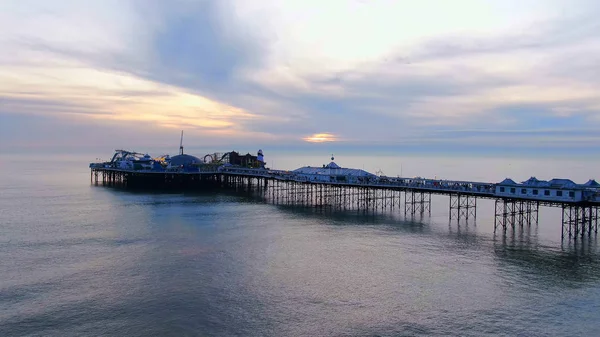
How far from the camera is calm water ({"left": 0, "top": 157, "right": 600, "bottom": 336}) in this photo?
2795 cm

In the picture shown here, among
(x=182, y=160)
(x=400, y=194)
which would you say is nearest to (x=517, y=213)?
(x=400, y=194)

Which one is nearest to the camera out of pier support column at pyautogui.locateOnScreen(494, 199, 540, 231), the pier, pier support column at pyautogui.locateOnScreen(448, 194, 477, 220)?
the pier

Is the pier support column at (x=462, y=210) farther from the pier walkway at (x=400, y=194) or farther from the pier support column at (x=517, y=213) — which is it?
the pier support column at (x=517, y=213)

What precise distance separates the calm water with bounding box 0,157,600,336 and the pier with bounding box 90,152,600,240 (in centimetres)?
401

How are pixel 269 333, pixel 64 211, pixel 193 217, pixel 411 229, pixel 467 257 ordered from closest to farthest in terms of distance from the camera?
pixel 269 333 < pixel 467 257 < pixel 411 229 < pixel 193 217 < pixel 64 211

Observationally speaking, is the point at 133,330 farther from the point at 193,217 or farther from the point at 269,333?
the point at 193,217

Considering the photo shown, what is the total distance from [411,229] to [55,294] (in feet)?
134

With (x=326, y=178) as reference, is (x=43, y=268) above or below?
below

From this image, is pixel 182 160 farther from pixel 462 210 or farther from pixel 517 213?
pixel 517 213

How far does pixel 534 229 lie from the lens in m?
57.8

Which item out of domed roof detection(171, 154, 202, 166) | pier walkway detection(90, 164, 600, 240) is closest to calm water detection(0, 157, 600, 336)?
pier walkway detection(90, 164, 600, 240)

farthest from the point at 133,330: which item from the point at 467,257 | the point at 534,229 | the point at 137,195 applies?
the point at 137,195

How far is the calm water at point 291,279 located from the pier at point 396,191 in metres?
4.01

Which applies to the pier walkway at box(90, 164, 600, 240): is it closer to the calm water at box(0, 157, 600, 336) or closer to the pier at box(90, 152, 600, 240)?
the pier at box(90, 152, 600, 240)
